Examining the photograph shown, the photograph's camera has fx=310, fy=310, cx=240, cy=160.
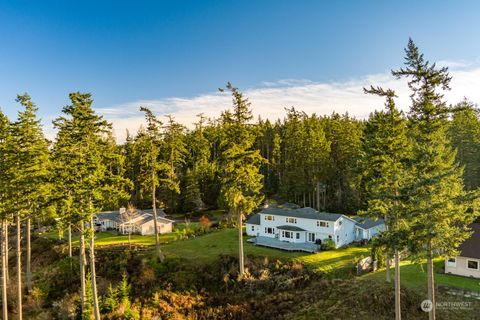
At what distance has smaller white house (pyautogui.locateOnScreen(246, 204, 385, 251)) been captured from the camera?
36.1 metres

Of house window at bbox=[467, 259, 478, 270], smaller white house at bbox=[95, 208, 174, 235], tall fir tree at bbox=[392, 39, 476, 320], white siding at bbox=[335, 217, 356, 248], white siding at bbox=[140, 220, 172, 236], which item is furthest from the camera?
white siding at bbox=[140, 220, 172, 236]

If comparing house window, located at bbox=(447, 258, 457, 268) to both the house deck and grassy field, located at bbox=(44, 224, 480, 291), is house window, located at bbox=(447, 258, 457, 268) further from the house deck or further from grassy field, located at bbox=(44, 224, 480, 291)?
the house deck

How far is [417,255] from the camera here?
1507cm

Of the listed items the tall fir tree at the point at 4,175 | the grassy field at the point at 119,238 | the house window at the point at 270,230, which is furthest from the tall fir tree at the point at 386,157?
the grassy field at the point at 119,238

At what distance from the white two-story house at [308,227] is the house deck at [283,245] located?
4.83 feet

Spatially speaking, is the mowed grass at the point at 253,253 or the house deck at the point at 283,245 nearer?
the mowed grass at the point at 253,253

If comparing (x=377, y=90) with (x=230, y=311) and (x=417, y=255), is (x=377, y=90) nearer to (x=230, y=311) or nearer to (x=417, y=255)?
(x=417, y=255)

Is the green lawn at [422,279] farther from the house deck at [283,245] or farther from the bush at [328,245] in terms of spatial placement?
the house deck at [283,245]

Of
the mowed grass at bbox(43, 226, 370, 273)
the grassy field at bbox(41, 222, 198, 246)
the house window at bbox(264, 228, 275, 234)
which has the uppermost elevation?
the house window at bbox(264, 228, 275, 234)

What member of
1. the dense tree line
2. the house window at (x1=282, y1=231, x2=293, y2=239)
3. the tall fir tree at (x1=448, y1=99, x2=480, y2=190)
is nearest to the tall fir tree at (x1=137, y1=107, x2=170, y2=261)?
the dense tree line

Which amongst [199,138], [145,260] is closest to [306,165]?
[199,138]

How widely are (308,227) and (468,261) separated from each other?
1572cm

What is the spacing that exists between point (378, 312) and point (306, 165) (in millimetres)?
33473

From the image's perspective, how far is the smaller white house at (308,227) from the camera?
118 feet
